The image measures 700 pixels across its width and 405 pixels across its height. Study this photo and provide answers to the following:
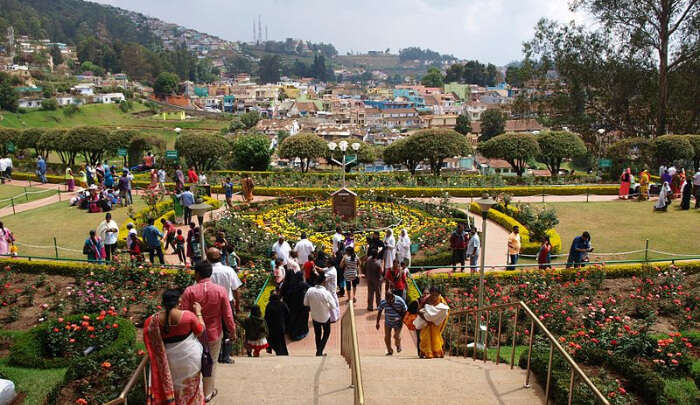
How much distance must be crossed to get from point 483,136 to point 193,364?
80533mm

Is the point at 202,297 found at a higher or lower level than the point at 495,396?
higher

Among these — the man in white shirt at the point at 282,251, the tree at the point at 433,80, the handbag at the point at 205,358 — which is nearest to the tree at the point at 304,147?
the man in white shirt at the point at 282,251

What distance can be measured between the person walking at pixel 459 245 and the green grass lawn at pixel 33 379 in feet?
26.2

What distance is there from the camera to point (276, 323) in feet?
23.7

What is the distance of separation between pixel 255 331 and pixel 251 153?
23372 mm

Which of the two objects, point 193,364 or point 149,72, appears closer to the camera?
point 193,364

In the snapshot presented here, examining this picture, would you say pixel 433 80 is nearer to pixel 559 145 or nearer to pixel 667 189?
pixel 559 145

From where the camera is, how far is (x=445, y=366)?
616cm

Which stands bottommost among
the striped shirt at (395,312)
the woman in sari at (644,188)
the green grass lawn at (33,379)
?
the green grass lawn at (33,379)

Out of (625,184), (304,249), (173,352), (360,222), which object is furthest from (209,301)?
(625,184)

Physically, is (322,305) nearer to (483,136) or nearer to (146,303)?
(146,303)

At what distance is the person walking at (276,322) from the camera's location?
283 inches

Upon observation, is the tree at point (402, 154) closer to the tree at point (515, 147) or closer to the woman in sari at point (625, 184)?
the tree at point (515, 147)

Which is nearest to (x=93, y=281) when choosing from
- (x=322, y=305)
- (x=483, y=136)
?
(x=322, y=305)
